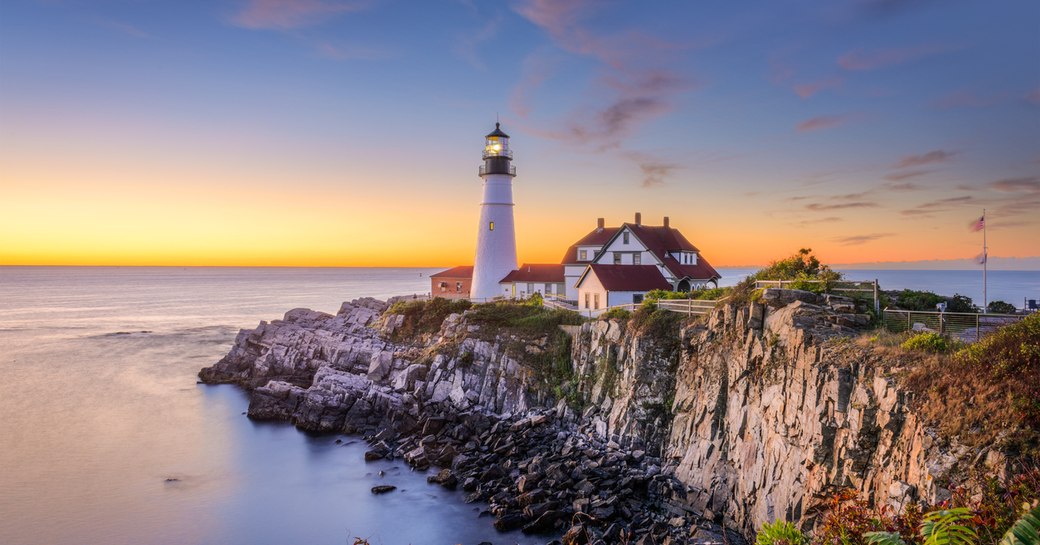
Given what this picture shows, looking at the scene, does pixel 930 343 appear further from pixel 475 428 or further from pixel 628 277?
pixel 628 277

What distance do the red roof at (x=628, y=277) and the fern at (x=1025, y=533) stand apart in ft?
97.6

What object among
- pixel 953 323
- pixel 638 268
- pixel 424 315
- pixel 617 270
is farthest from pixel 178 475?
pixel 953 323

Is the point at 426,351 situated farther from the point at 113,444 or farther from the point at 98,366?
the point at 98,366

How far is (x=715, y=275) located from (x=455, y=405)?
2326 cm

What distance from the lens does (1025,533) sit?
4.93 meters

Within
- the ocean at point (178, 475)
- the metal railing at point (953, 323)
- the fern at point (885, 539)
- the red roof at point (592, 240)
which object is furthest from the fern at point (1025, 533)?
the red roof at point (592, 240)

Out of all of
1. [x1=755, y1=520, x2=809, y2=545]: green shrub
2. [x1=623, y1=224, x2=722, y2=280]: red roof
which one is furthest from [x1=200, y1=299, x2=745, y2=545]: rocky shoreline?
[x1=623, y1=224, x2=722, y2=280]: red roof

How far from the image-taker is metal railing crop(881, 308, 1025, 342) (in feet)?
50.1

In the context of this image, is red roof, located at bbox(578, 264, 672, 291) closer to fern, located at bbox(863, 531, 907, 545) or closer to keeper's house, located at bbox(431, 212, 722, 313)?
keeper's house, located at bbox(431, 212, 722, 313)

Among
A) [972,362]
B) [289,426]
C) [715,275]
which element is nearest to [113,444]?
[289,426]

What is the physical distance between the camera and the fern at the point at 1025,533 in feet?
16.0

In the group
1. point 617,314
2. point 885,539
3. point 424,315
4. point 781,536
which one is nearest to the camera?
point 885,539

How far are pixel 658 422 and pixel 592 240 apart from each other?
2420 centimetres

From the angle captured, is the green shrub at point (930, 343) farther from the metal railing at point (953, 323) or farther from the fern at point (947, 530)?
the fern at point (947, 530)
